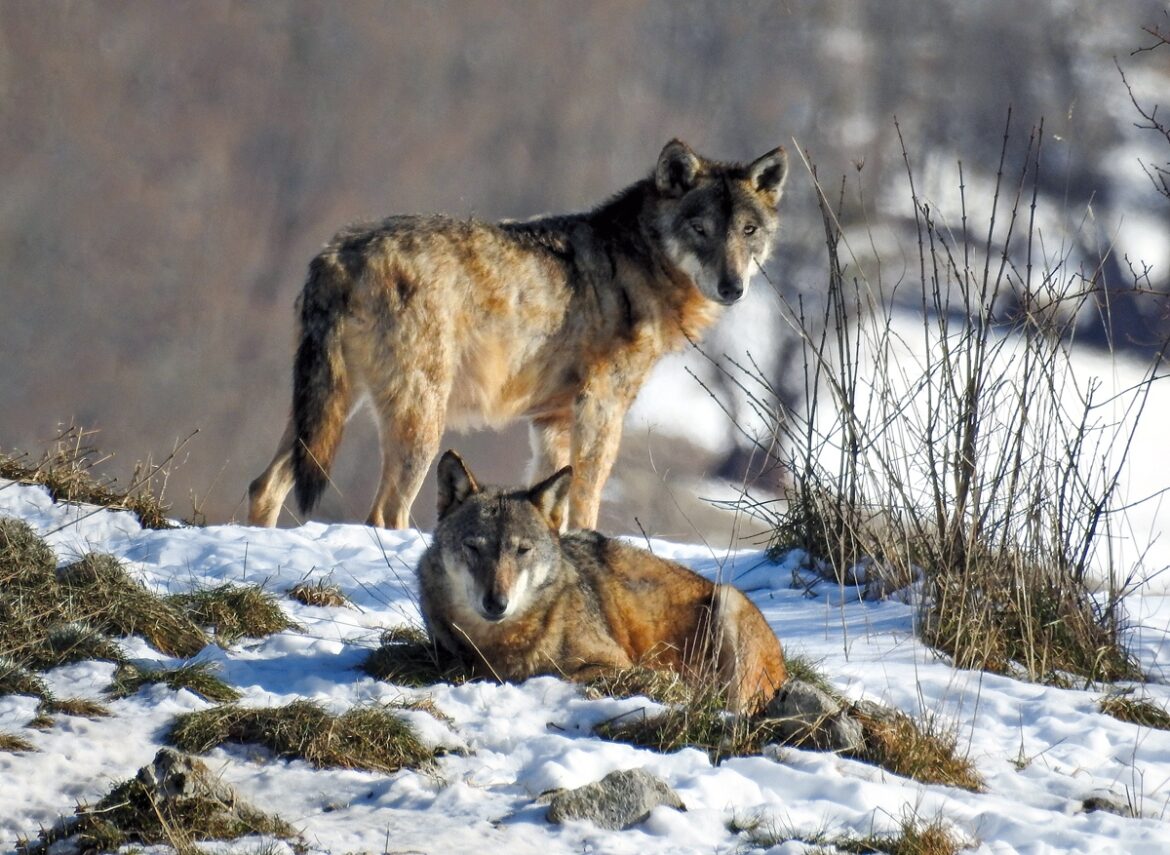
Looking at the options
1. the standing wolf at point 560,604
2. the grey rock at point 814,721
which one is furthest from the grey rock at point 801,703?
the standing wolf at point 560,604

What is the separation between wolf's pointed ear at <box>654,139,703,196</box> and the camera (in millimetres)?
8492

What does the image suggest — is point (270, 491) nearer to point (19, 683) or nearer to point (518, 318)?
point (518, 318)

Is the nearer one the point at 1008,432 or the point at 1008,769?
the point at 1008,769

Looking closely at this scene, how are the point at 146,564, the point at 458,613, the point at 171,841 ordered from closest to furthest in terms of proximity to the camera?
the point at 171,841 < the point at 458,613 < the point at 146,564

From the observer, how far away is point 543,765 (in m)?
3.76

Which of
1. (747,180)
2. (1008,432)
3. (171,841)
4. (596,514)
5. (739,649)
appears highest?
(747,180)

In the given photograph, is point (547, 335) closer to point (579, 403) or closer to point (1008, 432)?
point (579, 403)

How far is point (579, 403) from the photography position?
8.32 meters

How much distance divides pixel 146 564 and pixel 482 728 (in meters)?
2.45

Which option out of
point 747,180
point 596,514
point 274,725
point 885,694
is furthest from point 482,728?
point 747,180

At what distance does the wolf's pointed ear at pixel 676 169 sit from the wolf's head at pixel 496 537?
402 centimetres

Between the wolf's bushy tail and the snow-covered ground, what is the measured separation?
152 centimetres

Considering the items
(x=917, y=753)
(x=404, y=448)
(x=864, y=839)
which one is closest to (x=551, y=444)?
(x=404, y=448)

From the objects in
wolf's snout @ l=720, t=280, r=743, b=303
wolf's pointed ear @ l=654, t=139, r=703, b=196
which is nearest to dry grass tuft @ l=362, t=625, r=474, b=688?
wolf's snout @ l=720, t=280, r=743, b=303
